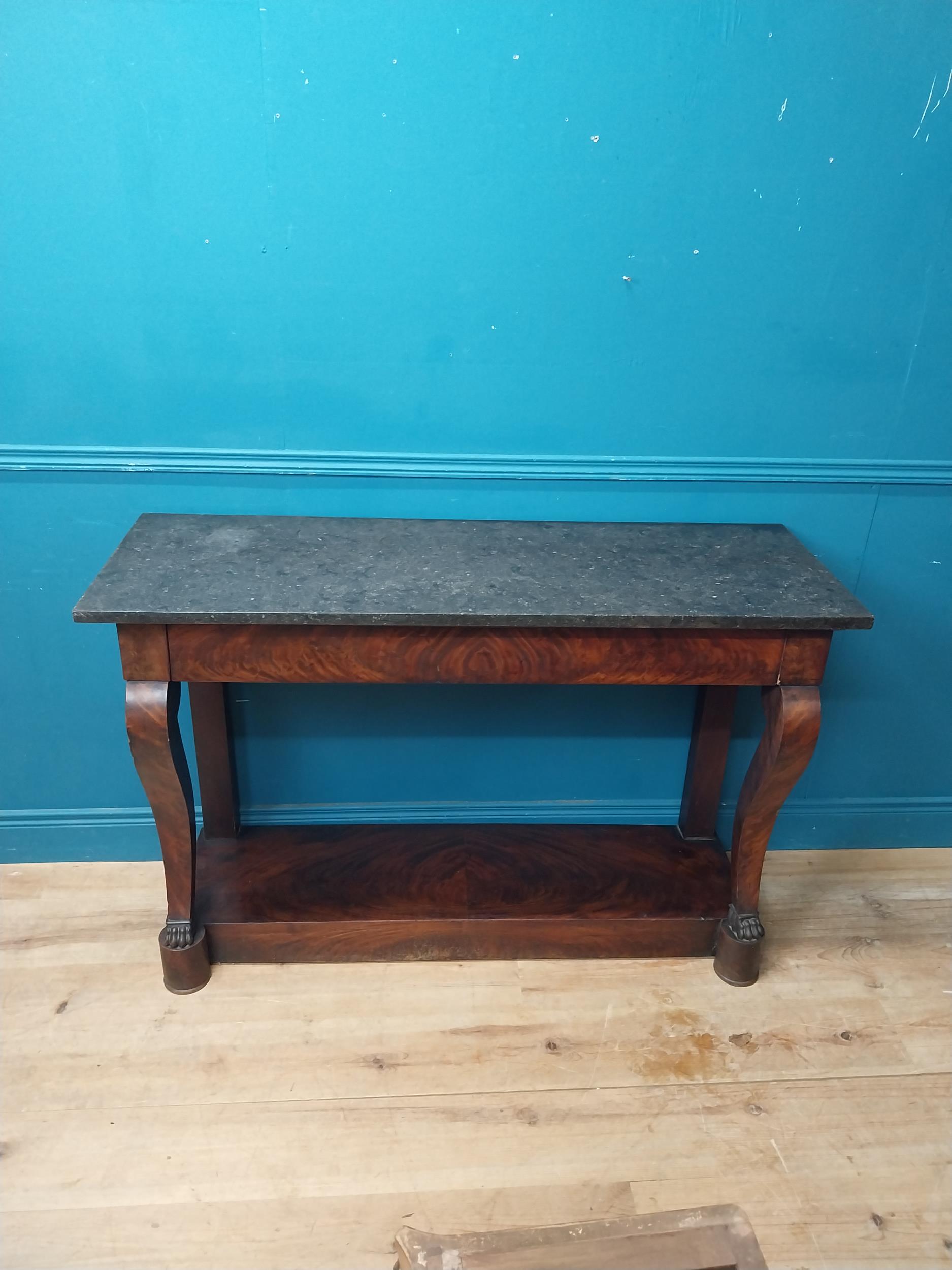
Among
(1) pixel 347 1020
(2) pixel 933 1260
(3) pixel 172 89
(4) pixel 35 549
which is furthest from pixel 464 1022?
(3) pixel 172 89

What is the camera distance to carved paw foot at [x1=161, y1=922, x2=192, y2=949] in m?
2.07

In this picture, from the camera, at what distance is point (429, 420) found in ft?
6.97

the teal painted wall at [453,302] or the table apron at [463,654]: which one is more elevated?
the teal painted wall at [453,302]

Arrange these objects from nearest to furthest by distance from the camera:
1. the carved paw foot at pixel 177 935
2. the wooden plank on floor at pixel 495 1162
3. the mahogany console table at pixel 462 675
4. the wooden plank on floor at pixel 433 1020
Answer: the wooden plank on floor at pixel 495 1162, the mahogany console table at pixel 462 675, the wooden plank on floor at pixel 433 1020, the carved paw foot at pixel 177 935

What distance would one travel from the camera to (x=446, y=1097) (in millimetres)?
1907

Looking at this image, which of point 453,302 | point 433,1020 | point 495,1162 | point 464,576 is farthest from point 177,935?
point 453,302

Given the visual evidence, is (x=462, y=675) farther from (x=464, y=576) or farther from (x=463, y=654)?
(x=464, y=576)

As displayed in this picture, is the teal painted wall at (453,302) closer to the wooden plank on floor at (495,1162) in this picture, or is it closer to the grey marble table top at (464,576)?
the grey marble table top at (464,576)

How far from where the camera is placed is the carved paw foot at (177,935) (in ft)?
6.79

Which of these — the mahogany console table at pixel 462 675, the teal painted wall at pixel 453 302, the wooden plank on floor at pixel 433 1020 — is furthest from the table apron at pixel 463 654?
the wooden plank on floor at pixel 433 1020

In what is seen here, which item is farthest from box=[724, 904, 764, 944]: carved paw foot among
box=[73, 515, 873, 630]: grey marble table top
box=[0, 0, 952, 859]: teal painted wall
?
box=[73, 515, 873, 630]: grey marble table top

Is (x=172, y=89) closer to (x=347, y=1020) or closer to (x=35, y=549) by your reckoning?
(x=35, y=549)

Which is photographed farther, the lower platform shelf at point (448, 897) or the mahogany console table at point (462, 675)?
the lower platform shelf at point (448, 897)

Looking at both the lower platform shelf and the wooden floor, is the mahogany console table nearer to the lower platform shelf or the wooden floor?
the lower platform shelf
